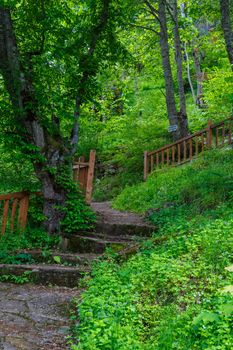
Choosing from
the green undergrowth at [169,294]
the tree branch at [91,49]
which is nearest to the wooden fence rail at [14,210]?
the tree branch at [91,49]

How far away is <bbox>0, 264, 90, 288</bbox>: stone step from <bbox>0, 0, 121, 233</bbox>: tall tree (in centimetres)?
163

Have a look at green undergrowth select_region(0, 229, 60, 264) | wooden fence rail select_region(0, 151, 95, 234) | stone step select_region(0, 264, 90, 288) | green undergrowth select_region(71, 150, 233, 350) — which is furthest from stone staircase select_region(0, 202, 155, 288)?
wooden fence rail select_region(0, 151, 95, 234)

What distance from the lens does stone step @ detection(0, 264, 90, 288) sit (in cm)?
612

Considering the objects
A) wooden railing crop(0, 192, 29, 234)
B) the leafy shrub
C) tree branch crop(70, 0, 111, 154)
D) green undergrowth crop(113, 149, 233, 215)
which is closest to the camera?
the leafy shrub

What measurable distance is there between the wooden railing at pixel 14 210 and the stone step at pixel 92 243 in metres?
1.03

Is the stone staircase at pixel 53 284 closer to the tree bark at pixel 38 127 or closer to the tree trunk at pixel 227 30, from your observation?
the tree bark at pixel 38 127

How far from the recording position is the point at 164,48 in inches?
538

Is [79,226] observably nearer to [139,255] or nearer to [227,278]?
→ [139,255]

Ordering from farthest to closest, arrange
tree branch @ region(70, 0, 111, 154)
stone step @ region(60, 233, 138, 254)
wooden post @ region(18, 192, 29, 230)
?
1. tree branch @ region(70, 0, 111, 154)
2. wooden post @ region(18, 192, 29, 230)
3. stone step @ region(60, 233, 138, 254)

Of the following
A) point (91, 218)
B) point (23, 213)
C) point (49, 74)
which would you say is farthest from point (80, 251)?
point (49, 74)

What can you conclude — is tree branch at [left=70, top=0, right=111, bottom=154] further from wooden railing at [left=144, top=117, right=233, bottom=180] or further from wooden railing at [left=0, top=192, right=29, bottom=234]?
wooden railing at [left=144, top=117, right=233, bottom=180]

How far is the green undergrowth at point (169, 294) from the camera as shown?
11.1 feet

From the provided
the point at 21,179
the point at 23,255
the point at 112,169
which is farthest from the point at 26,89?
the point at 112,169

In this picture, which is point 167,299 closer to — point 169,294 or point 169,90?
point 169,294
